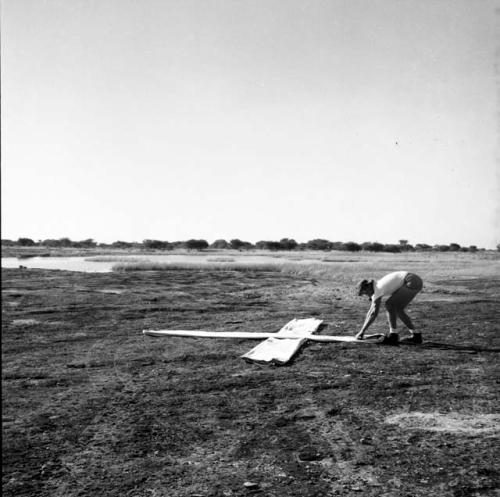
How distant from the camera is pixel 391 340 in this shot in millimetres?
7441

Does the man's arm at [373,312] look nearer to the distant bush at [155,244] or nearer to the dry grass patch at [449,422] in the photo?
the dry grass patch at [449,422]

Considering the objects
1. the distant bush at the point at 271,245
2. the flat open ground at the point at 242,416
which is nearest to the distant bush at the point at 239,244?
the distant bush at the point at 271,245

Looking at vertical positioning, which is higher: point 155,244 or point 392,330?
point 155,244

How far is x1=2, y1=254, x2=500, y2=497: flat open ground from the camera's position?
3.29 metres

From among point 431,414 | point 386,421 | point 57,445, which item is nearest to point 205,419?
point 57,445

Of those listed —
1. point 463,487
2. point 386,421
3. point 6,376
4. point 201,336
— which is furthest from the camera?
point 201,336

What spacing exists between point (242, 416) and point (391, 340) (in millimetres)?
3687

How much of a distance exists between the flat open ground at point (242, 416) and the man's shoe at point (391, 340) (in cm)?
20

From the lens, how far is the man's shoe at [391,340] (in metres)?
7.42

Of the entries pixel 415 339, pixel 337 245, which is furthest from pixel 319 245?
pixel 415 339

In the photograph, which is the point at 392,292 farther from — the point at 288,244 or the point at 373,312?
the point at 288,244

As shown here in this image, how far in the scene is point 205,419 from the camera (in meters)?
4.44

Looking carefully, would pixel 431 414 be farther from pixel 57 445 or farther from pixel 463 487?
pixel 57 445

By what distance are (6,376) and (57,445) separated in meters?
2.46
